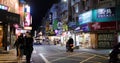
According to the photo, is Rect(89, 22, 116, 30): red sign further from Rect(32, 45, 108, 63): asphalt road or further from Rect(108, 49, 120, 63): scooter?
Rect(108, 49, 120, 63): scooter

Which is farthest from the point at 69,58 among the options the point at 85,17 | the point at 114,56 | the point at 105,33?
the point at 85,17

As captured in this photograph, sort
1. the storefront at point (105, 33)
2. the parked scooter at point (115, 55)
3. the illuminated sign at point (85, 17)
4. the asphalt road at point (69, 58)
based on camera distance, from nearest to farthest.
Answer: the parked scooter at point (115, 55), the asphalt road at point (69, 58), the storefront at point (105, 33), the illuminated sign at point (85, 17)

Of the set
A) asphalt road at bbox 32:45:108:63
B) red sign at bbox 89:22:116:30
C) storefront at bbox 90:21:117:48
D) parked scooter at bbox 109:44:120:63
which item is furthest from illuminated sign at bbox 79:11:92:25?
parked scooter at bbox 109:44:120:63

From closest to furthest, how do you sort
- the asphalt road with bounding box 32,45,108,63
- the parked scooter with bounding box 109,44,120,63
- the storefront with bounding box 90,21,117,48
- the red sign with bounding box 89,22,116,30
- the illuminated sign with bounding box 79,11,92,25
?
the parked scooter with bounding box 109,44,120,63 < the asphalt road with bounding box 32,45,108,63 < the red sign with bounding box 89,22,116,30 < the storefront with bounding box 90,21,117,48 < the illuminated sign with bounding box 79,11,92,25

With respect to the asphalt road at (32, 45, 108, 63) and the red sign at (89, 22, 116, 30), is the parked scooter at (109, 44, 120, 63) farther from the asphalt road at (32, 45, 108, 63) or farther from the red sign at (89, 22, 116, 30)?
the red sign at (89, 22, 116, 30)

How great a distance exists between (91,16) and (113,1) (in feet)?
16.4

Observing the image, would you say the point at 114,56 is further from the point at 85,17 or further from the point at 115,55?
the point at 85,17

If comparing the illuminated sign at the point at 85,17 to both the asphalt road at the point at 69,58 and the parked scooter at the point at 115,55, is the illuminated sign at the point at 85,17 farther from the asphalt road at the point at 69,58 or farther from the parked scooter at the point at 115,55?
the parked scooter at the point at 115,55

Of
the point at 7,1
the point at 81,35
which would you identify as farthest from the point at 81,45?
the point at 7,1

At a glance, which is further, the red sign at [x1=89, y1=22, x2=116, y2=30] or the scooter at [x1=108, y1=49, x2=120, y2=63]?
the red sign at [x1=89, y1=22, x2=116, y2=30]

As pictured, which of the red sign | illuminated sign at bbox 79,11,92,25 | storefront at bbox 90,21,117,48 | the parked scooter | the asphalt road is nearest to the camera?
the parked scooter

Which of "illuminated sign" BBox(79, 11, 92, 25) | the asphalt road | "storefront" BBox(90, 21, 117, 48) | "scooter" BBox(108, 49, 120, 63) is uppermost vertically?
"illuminated sign" BBox(79, 11, 92, 25)

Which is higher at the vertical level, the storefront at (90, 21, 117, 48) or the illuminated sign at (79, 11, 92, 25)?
the illuminated sign at (79, 11, 92, 25)

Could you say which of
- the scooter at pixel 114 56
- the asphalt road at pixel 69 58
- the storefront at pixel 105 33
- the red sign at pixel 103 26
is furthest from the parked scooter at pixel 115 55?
the storefront at pixel 105 33
